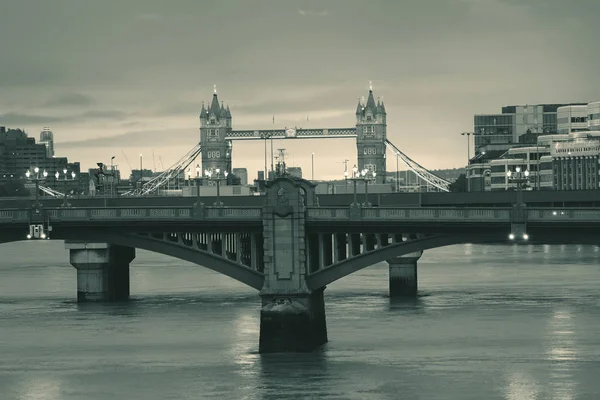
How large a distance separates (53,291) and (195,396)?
5673cm

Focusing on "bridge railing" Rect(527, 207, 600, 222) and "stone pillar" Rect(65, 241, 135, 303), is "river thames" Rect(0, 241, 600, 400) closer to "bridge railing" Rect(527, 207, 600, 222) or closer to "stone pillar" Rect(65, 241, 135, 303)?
"stone pillar" Rect(65, 241, 135, 303)

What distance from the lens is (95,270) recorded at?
110688 millimetres

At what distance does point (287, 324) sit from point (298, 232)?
14.9 feet

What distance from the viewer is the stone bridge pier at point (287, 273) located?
79188 mm

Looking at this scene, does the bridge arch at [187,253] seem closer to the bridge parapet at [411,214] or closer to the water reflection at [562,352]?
the bridge parapet at [411,214]

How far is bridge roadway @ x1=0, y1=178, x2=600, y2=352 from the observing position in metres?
79.1

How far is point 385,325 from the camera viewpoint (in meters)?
91.5

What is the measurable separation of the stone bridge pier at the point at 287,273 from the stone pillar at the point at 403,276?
32.1m

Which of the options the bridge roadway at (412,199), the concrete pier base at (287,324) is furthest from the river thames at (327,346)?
the bridge roadway at (412,199)

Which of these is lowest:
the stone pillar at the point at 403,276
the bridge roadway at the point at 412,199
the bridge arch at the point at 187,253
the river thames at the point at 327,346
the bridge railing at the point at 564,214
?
the river thames at the point at 327,346

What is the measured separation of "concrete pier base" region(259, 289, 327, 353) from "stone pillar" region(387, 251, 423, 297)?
3353 cm

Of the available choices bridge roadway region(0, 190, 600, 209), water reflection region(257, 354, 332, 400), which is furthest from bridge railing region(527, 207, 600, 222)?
bridge roadway region(0, 190, 600, 209)

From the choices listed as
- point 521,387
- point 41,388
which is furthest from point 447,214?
point 41,388

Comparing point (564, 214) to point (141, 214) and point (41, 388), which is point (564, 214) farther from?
point (41, 388)
